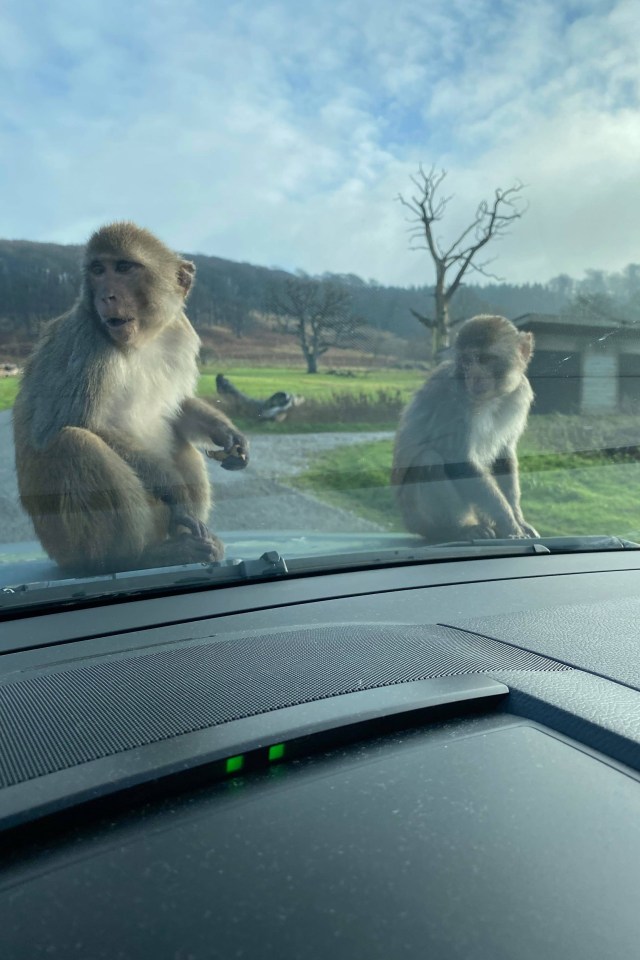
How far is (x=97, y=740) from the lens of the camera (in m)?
1.68

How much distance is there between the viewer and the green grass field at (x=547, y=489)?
5.91 m

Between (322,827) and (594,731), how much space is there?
2.29 ft

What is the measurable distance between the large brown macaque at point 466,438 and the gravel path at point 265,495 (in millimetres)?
531

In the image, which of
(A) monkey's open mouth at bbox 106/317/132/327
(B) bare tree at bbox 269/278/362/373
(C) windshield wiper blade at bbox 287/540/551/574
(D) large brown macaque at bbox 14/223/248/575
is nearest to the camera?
(C) windshield wiper blade at bbox 287/540/551/574

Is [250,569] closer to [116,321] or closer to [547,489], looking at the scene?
[116,321]

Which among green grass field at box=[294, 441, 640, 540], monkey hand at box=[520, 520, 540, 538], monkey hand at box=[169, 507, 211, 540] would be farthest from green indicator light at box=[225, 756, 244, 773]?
green grass field at box=[294, 441, 640, 540]

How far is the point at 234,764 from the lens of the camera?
1619 millimetres

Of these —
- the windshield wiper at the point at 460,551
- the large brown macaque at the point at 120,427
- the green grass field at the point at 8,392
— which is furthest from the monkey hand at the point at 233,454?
the windshield wiper at the point at 460,551

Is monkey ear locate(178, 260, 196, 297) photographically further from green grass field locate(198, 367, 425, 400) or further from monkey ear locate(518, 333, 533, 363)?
monkey ear locate(518, 333, 533, 363)

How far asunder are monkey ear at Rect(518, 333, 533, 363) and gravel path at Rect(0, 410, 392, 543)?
1461mm

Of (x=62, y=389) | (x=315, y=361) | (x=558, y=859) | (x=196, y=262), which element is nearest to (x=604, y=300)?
(x=315, y=361)

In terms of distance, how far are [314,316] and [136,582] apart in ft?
9.05

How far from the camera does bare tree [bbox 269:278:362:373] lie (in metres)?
4.96

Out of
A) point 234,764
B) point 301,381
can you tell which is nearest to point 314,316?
point 301,381
